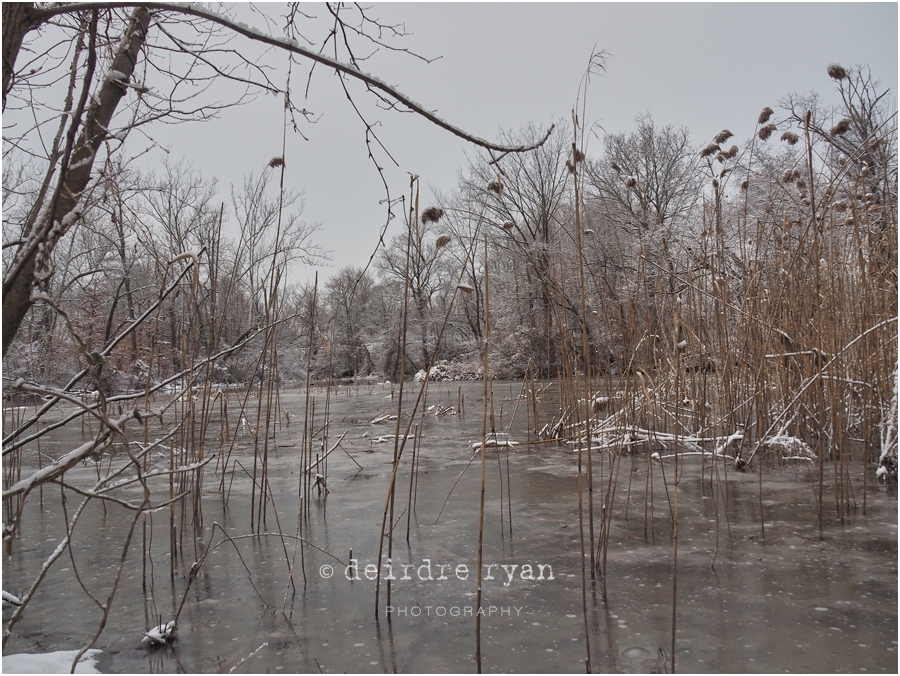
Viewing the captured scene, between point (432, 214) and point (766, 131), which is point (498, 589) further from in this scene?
point (766, 131)

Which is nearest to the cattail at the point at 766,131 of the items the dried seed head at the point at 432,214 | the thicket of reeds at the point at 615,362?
the thicket of reeds at the point at 615,362

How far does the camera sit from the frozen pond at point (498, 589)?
5.20 feet

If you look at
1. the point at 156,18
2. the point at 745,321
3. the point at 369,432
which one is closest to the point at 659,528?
the point at 745,321

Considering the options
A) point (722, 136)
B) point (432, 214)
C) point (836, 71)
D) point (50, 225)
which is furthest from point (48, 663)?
point (836, 71)

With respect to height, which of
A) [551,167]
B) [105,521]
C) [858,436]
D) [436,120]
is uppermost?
[551,167]

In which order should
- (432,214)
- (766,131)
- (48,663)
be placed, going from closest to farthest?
1. (48,663)
2. (432,214)
3. (766,131)

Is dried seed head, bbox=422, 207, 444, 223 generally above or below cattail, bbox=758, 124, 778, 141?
below

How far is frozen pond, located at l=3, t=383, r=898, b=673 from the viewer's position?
1.58m

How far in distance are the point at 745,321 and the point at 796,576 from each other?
1.63m

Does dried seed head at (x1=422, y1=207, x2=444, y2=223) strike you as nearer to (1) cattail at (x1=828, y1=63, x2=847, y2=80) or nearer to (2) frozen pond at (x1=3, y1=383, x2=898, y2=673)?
(2) frozen pond at (x1=3, y1=383, x2=898, y2=673)

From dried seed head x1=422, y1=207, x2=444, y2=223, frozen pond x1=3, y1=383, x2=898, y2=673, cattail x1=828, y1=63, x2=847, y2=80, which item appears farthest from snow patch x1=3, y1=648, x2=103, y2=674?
cattail x1=828, y1=63, x2=847, y2=80

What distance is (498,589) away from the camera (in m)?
2.02

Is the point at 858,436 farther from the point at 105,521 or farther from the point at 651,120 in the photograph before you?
the point at 651,120

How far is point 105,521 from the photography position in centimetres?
302
